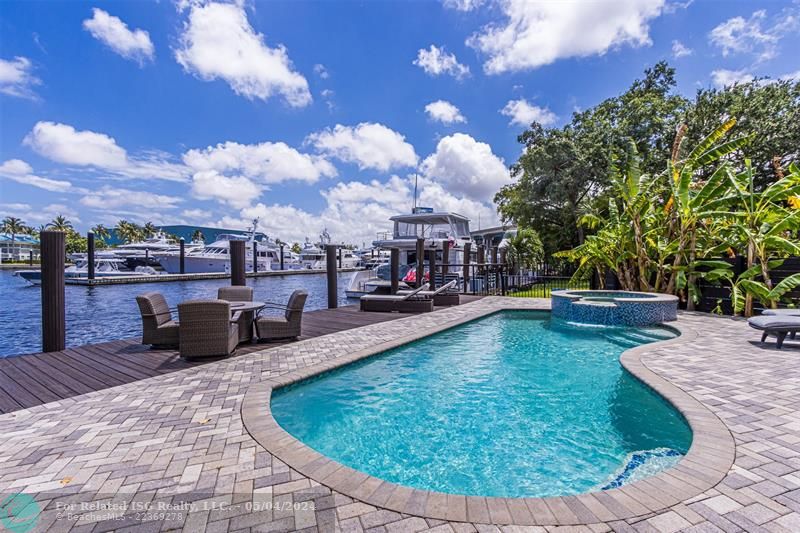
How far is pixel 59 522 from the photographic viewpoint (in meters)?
1.95

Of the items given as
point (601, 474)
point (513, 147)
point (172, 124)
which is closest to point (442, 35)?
point (513, 147)

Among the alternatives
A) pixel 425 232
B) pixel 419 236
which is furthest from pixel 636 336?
pixel 425 232

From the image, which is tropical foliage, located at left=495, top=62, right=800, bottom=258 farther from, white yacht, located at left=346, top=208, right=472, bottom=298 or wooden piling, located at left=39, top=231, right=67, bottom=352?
wooden piling, located at left=39, top=231, right=67, bottom=352

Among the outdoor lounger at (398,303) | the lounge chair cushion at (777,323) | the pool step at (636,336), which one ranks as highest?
the lounge chair cushion at (777,323)

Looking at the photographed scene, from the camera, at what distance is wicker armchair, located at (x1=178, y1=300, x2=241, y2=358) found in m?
5.16

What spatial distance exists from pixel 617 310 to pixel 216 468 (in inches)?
355

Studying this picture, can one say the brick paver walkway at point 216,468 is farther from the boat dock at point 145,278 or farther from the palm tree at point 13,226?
the palm tree at point 13,226

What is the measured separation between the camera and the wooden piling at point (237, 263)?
821cm

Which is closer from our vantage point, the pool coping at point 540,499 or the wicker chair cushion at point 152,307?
the pool coping at point 540,499

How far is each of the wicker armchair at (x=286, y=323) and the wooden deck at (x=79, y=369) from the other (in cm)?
19

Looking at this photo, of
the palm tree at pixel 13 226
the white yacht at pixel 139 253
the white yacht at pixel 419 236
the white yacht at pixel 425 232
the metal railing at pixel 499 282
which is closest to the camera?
the metal railing at pixel 499 282

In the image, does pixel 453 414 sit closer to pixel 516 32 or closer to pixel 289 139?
pixel 516 32

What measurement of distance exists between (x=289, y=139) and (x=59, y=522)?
2217cm

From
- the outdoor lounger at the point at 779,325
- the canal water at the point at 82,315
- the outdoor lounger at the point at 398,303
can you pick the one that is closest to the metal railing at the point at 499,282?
A: the outdoor lounger at the point at 398,303
